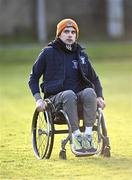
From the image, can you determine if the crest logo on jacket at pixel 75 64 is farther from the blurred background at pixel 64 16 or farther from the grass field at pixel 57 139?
the blurred background at pixel 64 16

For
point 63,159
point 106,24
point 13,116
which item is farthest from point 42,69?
point 106,24

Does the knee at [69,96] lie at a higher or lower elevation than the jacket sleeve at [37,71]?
lower

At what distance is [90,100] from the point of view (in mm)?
9461

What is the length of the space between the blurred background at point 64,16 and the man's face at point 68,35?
1351 inches

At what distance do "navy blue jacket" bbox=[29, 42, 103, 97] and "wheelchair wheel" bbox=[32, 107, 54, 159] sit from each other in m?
0.29

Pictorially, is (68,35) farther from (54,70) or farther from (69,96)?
(69,96)

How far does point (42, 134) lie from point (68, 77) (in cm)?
71

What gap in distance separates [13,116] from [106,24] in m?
33.7

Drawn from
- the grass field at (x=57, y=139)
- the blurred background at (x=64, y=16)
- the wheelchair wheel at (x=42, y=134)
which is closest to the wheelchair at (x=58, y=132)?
the wheelchair wheel at (x=42, y=134)

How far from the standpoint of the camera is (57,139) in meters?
11.8

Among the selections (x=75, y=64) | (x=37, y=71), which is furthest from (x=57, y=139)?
(x=75, y=64)

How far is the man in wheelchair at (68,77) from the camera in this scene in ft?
31.1

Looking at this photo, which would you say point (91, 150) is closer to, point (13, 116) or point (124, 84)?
Result: point (13, 116)

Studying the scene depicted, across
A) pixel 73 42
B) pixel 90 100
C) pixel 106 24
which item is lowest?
pixel 90 100
